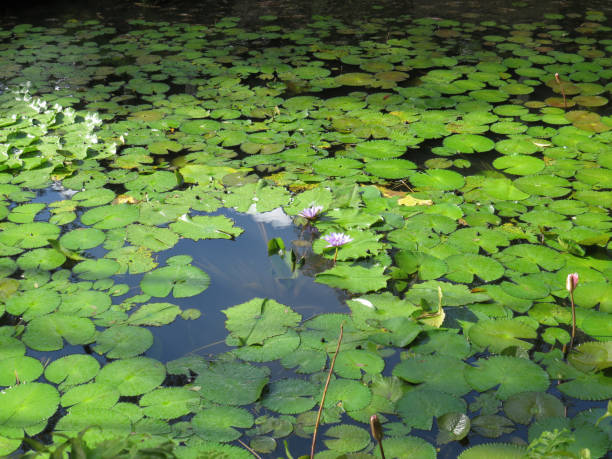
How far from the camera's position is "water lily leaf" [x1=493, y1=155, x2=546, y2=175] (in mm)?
2605

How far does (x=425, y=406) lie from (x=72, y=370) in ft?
3.12

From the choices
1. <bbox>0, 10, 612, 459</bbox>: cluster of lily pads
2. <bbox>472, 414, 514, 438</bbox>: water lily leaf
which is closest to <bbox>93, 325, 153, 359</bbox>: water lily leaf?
<bbox>0, 10, 612, 459</bbox>: cluster of lily pads

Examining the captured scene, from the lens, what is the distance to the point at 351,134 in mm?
3023

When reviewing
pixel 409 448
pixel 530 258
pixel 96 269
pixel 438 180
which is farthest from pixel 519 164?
pixel 96 269

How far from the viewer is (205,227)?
7.38 ft

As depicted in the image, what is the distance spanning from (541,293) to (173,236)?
1.33 m

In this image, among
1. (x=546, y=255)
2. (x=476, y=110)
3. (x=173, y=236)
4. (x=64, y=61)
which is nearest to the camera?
(x=546, y=255)

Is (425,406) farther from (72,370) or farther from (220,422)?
(72,370)

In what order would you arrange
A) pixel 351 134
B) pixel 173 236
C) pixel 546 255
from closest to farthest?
pixel 546 255, pixel 173 236, pixel 351 134

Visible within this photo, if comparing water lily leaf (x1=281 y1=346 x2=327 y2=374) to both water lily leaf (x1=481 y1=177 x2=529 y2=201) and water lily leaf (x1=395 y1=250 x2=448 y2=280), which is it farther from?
water lily leaf (x1=481 y1=177 x2=529 y2=201)

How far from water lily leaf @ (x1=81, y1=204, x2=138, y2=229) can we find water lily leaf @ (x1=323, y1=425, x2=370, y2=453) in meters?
1.31

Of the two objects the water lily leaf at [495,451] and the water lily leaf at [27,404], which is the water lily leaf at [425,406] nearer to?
the water lily leaf at [495,451]

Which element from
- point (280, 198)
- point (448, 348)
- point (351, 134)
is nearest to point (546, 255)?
point (448, 348)

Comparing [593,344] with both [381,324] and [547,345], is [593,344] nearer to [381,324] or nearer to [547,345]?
[547,345]
